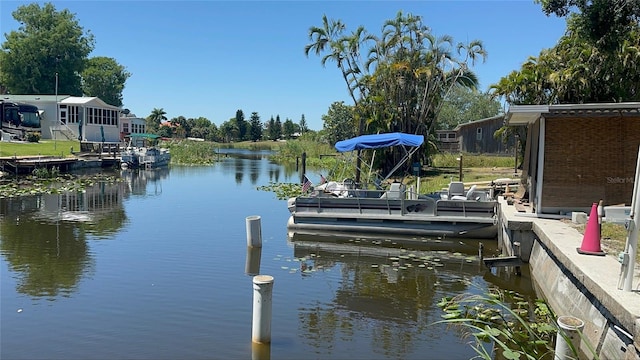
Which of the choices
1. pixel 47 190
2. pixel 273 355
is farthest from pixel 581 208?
pixel 47 190

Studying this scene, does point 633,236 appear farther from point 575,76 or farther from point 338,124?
point 338,124

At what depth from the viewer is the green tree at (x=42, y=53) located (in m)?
63.0

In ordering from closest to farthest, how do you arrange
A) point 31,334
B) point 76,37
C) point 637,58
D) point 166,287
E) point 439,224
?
point 31,334, point 166,287, point 439,224, point 637,58, point 76,37

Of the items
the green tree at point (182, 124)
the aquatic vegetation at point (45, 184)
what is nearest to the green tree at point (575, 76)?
the aquatic vegetation at point (45, 184)

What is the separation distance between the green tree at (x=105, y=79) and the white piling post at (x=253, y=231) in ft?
247

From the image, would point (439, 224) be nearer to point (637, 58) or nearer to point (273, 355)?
point (273, 355)

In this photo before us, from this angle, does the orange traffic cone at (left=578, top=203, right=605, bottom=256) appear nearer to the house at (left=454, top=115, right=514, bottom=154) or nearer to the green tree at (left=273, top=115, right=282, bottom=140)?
the house at (left=454, top=115, right=514, bottom=154)

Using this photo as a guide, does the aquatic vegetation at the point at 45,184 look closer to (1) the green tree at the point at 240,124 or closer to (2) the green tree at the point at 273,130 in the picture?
(1) the green tree at the point at 240,124

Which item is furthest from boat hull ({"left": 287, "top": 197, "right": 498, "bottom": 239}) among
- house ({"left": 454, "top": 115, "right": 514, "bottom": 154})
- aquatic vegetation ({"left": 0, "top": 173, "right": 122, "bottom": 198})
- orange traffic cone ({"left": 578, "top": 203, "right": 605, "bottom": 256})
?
house ({"left": 454, "top": 115, "right": 514, "bottom": 154})

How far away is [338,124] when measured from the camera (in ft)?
215

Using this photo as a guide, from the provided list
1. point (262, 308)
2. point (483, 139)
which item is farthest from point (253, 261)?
point (483, 139)

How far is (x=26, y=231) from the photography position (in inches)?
585

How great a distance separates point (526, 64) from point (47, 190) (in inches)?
952

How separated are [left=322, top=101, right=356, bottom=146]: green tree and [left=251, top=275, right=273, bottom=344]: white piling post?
57.1 metres
